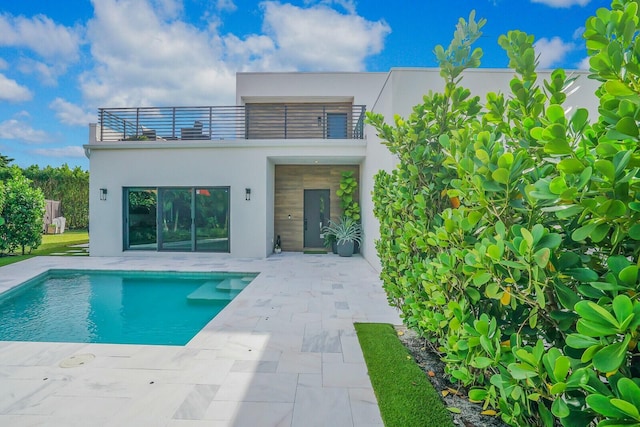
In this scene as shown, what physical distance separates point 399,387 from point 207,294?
17.2ft

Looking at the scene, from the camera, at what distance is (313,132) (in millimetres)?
13758

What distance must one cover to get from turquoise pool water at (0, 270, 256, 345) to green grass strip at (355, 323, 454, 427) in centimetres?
272

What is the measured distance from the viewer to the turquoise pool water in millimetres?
4863

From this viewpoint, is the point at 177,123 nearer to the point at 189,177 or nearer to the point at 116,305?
the point at 189,177

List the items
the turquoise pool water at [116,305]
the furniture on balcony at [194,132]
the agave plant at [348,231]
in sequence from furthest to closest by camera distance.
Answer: the furniture on balcony at [194,132], the agave plant at [348,231], the turquoise pool water at [116,305]

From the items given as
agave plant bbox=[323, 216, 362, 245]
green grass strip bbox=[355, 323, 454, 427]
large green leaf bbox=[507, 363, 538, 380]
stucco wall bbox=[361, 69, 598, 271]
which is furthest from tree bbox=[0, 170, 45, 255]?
large green leaf bbox=[507, 363, 538, 380]

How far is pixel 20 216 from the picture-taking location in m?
11.4

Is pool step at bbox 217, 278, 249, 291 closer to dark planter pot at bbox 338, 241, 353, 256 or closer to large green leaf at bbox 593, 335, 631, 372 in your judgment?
dark planter pot at bbox 338, 241, 353, 256

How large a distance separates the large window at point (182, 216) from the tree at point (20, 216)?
359 centimetres

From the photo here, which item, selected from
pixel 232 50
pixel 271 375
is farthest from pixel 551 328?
pixel 232 50

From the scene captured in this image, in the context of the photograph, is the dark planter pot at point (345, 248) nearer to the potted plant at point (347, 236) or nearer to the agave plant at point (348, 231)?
the potted plant at point (347, 236)

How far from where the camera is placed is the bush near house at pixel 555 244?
1.05 meters

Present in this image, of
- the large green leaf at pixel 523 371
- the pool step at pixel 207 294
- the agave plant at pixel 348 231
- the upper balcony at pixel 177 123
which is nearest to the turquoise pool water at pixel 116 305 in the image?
the pool step at pixel 207 294

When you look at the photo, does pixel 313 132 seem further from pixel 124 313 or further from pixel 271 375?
pixel 271 375
